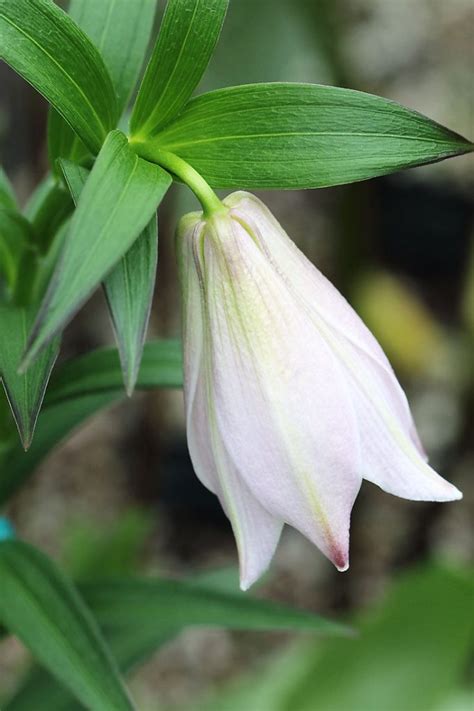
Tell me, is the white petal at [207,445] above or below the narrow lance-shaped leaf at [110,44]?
below

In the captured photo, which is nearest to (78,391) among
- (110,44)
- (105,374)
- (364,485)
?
(105,374)

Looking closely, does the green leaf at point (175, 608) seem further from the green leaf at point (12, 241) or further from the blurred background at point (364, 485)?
the blurred background at point (364, 485)

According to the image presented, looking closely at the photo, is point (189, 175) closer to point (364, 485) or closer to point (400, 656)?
point (400, 656)

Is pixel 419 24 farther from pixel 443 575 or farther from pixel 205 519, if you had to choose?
pixel 443 575

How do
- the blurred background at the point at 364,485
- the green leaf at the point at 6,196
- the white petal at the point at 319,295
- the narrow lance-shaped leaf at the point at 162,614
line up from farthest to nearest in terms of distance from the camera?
the blurred background at the point at 364,485 → the narrow lance-shaped leaf at the point at 162,614 → the green leaf at the point at 6,196 → the white petal at the point at 319,295

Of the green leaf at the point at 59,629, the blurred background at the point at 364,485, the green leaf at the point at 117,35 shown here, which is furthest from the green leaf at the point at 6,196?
the blurred background at the point at 364,485

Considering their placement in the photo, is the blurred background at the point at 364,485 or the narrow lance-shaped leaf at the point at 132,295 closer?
the narrow lance-shaped leaf at the point at 132,295

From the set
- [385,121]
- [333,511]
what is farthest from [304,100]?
[333,511]
